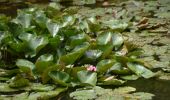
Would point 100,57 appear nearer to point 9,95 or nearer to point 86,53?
point 86,53

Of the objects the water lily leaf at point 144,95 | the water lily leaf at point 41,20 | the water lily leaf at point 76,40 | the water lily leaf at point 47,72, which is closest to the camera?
the water lily leaf at point 144,95

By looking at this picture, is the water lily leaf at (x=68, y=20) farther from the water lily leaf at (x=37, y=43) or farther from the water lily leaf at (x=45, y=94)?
the water lily leaf at (x=45, y=94)

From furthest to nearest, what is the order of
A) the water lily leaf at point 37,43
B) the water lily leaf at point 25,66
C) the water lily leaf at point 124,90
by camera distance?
1. the water lily leaf at point 37,43
2. the water lily leaf at point 25,66
3. the water lily leaf at point 124,90

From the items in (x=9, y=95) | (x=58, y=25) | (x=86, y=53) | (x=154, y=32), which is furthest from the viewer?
(x=154, y=32)

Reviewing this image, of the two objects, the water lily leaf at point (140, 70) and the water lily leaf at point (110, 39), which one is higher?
the water lily leaf at point (110, 39)

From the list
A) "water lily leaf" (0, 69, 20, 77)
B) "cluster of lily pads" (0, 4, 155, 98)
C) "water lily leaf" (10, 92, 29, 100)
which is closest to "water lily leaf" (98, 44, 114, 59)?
"cluster of lily pads" (0, 4, 155, 98)

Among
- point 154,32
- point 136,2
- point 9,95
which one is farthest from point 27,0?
point 9,95

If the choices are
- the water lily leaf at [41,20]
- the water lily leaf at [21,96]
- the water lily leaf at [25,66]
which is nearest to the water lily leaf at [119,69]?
the water lily leaf at [25,66]
